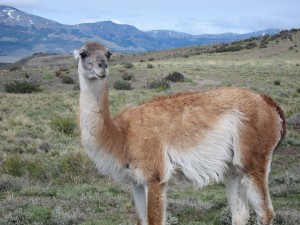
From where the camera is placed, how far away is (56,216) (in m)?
6.34

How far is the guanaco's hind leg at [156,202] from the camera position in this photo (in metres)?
4.66

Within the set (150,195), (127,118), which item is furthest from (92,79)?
(150,195)

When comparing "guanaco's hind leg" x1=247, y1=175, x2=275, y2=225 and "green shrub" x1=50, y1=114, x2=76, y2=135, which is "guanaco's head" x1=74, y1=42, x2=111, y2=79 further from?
"green shrub" x1=50, y1=114, x2=76, y2=135

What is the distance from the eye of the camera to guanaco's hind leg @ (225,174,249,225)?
5372mm

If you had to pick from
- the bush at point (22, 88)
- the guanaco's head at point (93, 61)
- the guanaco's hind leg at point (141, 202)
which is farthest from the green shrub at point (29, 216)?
the bush at point (22, 88)

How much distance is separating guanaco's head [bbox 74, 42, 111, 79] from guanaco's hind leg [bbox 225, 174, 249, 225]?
2072 millimetres

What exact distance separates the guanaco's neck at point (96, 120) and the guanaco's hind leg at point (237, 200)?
149 cm

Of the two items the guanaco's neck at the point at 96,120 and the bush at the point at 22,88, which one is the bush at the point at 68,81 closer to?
the bush at the point at 22,88

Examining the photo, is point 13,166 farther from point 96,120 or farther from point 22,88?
point 22,88

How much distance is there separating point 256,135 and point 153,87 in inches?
829

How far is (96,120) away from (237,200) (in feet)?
6.68

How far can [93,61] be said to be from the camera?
4582 millimetres

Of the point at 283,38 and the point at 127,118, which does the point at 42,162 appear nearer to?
the point at 127,118

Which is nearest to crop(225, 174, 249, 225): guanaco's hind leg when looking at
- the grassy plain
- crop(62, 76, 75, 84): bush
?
the grassy plain
